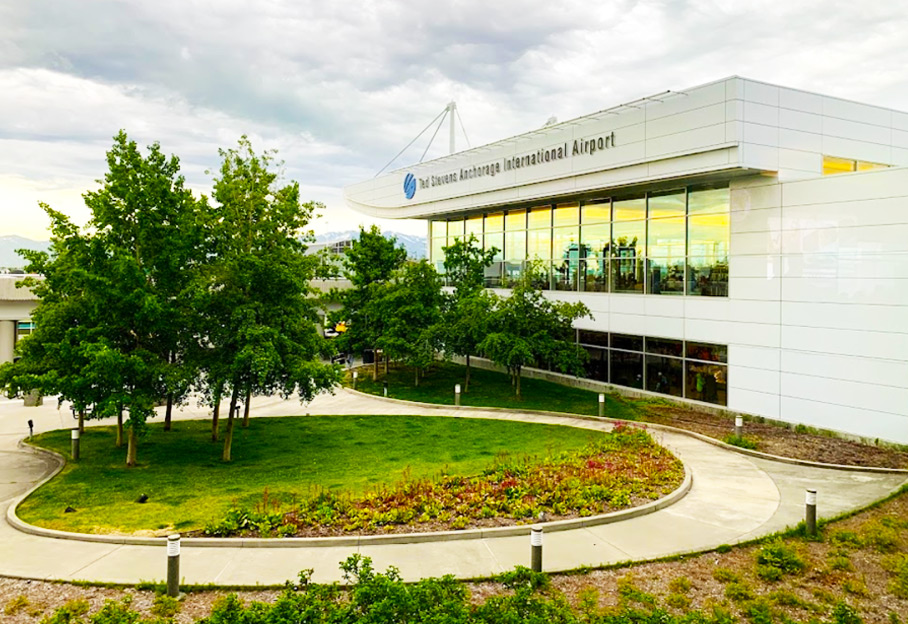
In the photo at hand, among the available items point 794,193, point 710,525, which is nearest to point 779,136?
point 794,193

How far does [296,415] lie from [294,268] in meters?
9.21

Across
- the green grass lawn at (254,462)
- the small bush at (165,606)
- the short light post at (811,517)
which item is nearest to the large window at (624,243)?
the green grass lawn at (254,462)

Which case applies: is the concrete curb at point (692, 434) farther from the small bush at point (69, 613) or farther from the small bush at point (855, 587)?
the small bush at point (69, 613)

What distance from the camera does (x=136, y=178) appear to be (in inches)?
664

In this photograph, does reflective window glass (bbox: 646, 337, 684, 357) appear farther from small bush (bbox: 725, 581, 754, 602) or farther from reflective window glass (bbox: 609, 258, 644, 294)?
small bush (bbox: 725, 581, 754, 602)

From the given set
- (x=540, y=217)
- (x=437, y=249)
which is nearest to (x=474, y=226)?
(x=437, y=249)

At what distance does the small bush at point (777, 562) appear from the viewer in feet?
30.9

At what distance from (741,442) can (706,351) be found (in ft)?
20.5

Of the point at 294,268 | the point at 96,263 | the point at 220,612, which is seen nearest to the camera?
the point at 220,612

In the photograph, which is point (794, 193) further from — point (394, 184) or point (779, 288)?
point (394, 184)

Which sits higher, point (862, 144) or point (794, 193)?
point (862, 144)

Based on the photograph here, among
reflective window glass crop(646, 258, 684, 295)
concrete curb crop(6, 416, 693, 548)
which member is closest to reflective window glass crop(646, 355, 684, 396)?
reflective window glass crop(646, 258, 684, 295)

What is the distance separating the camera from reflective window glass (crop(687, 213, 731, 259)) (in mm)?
22797

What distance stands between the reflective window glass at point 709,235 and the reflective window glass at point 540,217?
8426 millimetres
